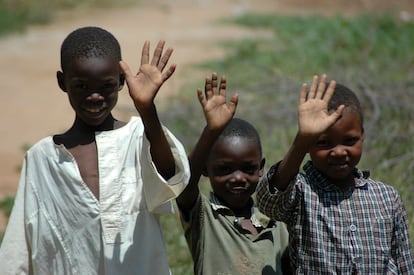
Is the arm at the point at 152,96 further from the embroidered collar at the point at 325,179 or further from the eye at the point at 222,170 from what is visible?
the embroidered collar at the point at 325,179

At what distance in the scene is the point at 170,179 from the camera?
2936mm

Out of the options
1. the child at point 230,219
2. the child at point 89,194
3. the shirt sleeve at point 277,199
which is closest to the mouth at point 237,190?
the child at point 230,219

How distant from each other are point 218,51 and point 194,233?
9.44 m

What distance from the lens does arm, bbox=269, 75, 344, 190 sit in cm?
289

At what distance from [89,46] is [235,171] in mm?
673

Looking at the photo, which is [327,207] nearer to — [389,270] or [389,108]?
[389,270]

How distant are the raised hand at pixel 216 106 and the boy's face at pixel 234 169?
354 millimetres

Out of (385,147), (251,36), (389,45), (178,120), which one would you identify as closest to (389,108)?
(385,147)

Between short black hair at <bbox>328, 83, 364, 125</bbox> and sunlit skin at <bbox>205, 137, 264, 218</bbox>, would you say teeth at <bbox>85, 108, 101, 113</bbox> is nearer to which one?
sunlit skin at <bbox>205, 137, 264, 218</bbox>

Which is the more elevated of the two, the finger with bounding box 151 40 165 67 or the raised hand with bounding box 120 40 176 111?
the finger with bounding box 151 40 165 67

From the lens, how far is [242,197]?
129 inches

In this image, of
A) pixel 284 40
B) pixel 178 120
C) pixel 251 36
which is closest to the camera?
pixel 178 120

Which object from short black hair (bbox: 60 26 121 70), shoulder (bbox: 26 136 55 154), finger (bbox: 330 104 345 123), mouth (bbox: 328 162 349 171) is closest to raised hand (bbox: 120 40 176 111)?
short black hair (bbox: 60 26 121 70)

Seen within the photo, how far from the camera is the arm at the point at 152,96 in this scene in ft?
9.29
